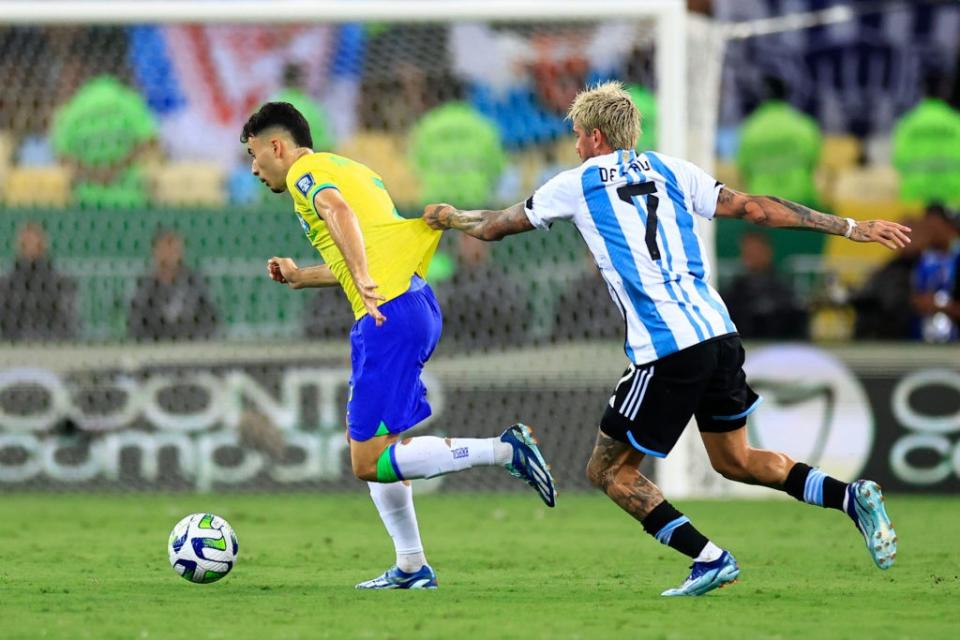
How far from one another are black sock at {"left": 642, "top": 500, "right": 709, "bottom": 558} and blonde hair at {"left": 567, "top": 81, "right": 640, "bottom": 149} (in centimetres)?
156

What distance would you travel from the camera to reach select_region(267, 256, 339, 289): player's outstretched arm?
26.0 feet

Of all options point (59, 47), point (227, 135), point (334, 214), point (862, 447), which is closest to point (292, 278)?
point (334, 214)

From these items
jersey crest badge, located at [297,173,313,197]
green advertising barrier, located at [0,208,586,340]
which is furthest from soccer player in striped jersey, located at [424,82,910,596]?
green advertising barrier, located at [0,208,586,340]

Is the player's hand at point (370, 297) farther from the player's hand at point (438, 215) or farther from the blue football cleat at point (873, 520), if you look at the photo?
the blue football cleat at point (873, 520)

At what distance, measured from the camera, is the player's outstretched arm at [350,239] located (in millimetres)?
7219

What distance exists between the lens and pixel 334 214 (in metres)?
7.37

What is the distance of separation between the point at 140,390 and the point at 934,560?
6.91m

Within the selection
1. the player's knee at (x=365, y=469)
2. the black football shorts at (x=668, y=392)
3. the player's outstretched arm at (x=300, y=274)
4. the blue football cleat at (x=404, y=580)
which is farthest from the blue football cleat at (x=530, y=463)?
the player's outstretched arm at (x=300, y=274)

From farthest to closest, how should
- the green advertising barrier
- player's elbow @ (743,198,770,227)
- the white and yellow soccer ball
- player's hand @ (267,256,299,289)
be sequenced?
the green advertising barrier, player's hand @ (267,256,299,289), the white and yellow soccer ball, player's elbow @ (743,198,770,227)

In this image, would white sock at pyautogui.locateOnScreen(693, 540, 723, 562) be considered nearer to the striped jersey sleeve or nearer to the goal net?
the striped jersey sleeve

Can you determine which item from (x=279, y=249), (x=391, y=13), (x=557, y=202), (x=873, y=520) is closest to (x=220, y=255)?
(x=279, y=249)

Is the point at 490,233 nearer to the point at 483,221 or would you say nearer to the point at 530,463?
the point at 483,221

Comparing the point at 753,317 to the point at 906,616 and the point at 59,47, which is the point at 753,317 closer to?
the point at 59,47

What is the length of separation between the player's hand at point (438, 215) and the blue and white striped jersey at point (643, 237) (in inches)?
20.3
